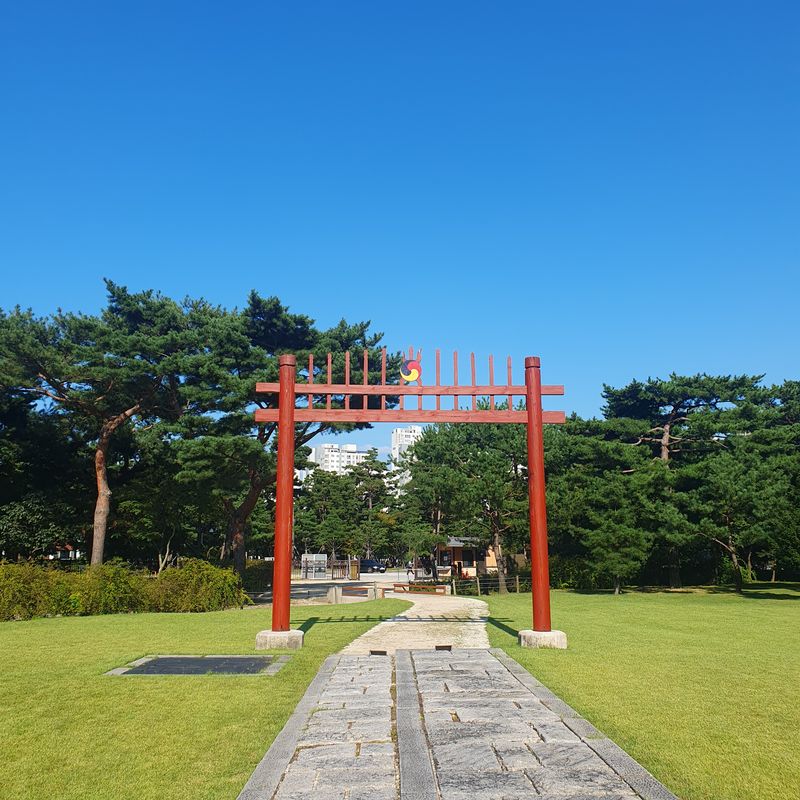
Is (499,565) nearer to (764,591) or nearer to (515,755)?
(764,591)

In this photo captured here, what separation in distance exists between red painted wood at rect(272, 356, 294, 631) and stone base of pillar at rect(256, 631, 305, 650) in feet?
0.62

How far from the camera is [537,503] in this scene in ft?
35.3

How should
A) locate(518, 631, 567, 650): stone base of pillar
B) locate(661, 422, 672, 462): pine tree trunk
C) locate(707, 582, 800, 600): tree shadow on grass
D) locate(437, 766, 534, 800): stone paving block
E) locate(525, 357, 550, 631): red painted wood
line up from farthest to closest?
locate(661, 422, 672, 462): pine tree trunk
locate(707, 582, 800, 600): tree shadow on grass
locate(525, 357, 550, 631): red painted wood
locate(518, 631, 567, 650): stone base of pillar
locate(437, 766, 534, 800): stone paving block

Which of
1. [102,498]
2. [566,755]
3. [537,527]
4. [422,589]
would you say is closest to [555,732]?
[566,755]

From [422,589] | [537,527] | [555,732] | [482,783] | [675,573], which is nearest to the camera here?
[482,783]

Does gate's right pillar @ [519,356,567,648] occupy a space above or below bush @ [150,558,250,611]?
above

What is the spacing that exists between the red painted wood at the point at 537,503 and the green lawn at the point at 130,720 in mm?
3655

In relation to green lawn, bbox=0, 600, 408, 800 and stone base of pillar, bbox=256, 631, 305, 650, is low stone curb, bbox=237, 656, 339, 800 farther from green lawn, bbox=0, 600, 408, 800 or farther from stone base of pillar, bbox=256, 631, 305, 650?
stone base of pillar, bbox=256, 631, 305, 650

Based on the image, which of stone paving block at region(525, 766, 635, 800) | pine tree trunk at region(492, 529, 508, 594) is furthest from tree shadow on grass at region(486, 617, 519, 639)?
pine tree trunk at region(492, 529, 508, 594)

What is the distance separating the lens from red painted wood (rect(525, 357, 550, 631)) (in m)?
Answer: 10.5

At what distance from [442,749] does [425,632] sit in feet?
28.8

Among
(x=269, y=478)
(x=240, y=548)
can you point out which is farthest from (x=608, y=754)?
(x=240, y=548)

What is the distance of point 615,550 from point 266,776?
23629mm

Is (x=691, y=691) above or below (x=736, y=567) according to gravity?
below
